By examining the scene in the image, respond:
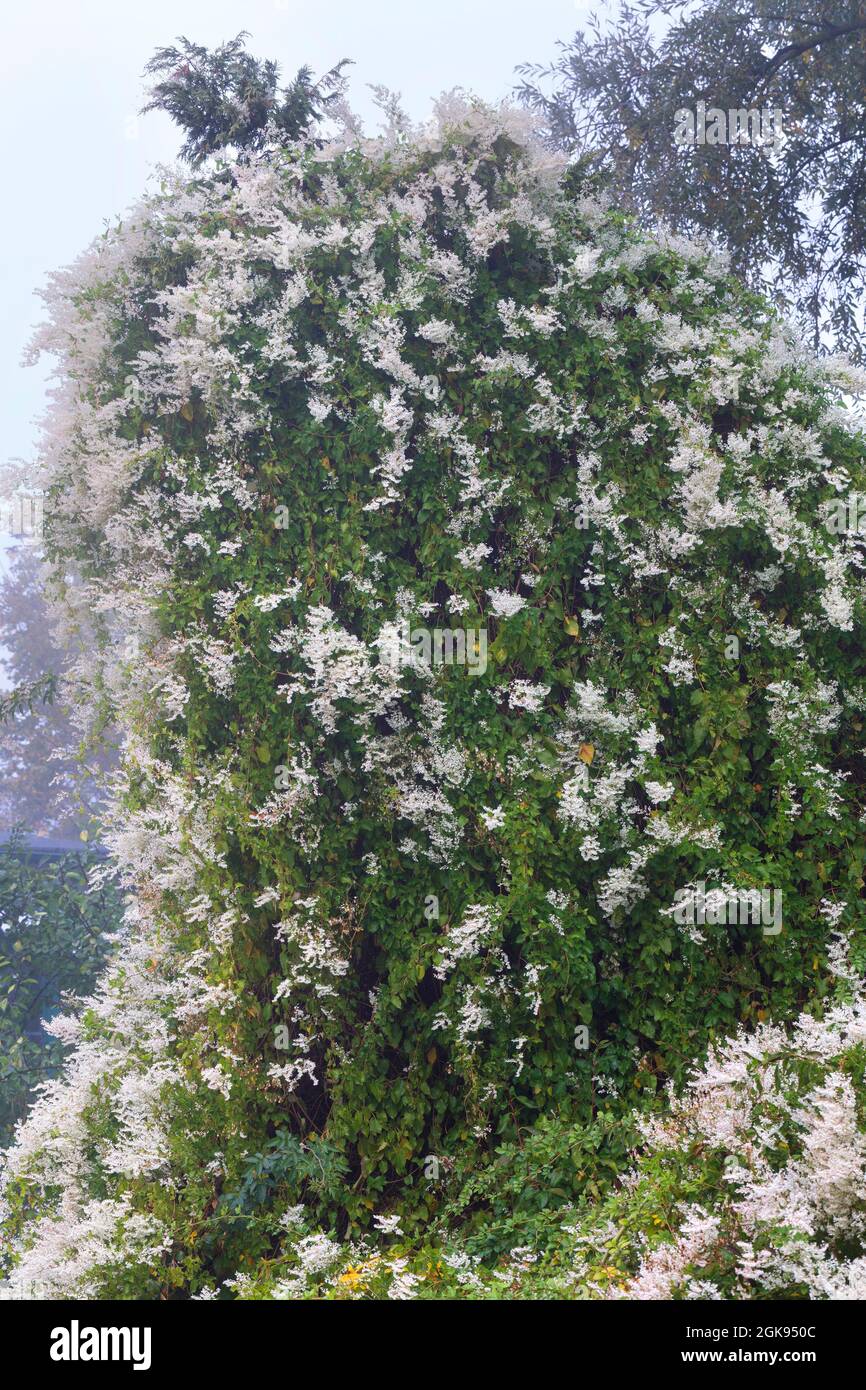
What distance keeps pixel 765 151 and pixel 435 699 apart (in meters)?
8.25

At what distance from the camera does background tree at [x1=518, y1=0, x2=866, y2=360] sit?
1073cm

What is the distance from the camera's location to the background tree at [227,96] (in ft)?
26.3

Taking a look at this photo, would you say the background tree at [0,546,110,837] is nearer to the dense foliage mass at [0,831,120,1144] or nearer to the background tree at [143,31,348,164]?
the dense foliage mass at [0,831,120,1144]

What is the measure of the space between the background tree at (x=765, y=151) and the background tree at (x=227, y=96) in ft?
11.1

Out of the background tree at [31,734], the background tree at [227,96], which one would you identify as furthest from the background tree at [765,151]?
the background tree at [31,734]

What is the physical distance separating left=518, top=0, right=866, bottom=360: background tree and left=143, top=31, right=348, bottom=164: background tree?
11.1 feet

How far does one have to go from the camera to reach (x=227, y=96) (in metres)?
8.16

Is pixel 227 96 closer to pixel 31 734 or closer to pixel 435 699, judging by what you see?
pixel 435 699

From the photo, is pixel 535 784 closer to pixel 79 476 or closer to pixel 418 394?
pixel 418 394

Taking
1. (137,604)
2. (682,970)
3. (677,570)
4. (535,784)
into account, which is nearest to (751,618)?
(677,570)

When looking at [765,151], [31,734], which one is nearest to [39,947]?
[765,151]

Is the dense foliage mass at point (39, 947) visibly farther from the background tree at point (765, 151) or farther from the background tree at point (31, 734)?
the background tree at point (31, 734)

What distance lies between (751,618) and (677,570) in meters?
0.41

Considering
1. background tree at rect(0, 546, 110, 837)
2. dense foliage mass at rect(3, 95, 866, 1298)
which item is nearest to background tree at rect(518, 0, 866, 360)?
dense foliage mass at rect(3, 95, 866, 1298)
